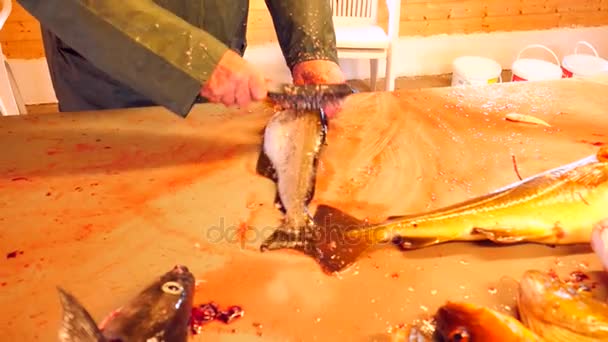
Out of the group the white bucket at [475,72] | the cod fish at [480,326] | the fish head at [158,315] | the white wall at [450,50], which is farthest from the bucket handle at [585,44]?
the fish head at [158,315]

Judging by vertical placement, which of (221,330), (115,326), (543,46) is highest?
(115,326)

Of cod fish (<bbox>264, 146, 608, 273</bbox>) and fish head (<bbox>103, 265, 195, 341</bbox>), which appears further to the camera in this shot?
cod fish (<bbox>264, 146, 608, 273</bbox>)

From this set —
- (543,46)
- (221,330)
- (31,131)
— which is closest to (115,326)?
(221,330)

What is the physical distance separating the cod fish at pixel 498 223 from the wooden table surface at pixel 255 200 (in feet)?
0.10

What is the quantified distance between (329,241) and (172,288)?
392 millimetres

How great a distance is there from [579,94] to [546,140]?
369 millimetres

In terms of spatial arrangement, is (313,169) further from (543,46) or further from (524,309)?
(543,46)

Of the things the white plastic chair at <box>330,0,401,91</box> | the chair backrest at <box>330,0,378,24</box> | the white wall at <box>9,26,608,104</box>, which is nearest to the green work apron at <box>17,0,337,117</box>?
the white plastic chair at <box>330,0,401,91</box>

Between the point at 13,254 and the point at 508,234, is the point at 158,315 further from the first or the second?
the point at 508,234

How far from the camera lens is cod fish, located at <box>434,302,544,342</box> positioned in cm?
95

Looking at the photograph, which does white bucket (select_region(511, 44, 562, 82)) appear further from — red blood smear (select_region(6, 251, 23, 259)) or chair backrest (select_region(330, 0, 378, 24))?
red blood smear (select_region(6, 251, 23, 259))

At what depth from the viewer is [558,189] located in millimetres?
1323

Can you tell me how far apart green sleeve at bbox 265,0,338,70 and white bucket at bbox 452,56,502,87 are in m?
1.82

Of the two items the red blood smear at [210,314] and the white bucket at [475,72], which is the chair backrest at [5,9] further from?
the white bucket at [475,72]
